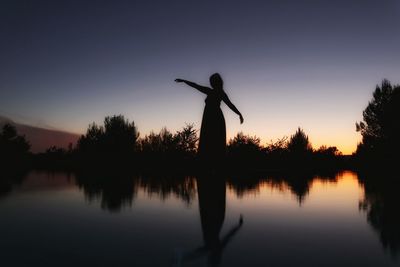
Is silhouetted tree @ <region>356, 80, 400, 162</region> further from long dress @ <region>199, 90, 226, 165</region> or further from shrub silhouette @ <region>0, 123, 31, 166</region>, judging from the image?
shrub silhouette @ <region>0, 123, 31, 166</region>

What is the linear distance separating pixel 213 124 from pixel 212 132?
20 centimetres

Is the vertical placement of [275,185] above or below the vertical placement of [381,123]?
below

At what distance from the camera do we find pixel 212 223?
4.41m

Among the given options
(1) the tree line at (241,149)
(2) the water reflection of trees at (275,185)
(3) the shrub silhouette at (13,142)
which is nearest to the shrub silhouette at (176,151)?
(1) the tree line at (241,149)

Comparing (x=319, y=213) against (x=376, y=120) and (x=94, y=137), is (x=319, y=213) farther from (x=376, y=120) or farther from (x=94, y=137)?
(x=94, y=137)

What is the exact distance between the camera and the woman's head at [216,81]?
802 centimetres

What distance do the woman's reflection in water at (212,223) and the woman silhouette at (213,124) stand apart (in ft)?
1.94

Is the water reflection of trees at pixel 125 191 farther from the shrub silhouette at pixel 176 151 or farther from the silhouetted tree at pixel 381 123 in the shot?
the silhouetted tree at pixel 381 123

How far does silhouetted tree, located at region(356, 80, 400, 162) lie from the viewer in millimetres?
36688

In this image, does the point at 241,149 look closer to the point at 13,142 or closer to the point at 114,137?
the point at 114,137

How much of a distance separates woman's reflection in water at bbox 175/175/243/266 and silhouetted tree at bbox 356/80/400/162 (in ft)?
108

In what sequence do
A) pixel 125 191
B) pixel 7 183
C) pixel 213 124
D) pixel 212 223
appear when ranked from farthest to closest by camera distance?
1. pixel 7 183
2. pixel 125 191
3. pixel 213 124
4. pixel 212 223

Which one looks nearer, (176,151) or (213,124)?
(213,124)

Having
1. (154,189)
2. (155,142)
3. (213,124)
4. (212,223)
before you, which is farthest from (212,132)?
(155,142)
